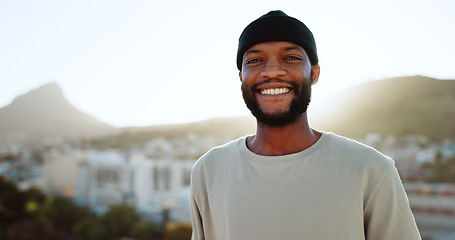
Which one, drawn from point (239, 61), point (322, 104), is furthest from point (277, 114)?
point (322, 104)

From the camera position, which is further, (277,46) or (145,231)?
(145,231)

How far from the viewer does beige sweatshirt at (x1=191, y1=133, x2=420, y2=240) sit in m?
1.27

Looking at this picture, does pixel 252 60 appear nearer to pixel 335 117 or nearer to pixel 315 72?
pixel 315 72

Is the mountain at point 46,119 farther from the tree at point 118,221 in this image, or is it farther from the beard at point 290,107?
the beard at point 290,107

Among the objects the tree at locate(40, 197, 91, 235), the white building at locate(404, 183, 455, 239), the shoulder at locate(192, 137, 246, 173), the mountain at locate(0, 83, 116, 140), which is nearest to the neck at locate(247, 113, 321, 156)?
the shoulder at locate(192, 137, 246, 173)

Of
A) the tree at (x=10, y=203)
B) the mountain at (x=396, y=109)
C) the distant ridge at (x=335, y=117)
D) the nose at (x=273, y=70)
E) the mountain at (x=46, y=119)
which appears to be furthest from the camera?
the mountain at (x=46, y=119)

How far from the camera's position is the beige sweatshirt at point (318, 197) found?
A: 1274mm

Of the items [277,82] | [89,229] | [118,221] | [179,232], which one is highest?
[277,82]

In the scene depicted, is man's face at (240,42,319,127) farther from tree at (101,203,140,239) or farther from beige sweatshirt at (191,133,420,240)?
tree at (101,203,140,239)

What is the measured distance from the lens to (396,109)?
56.5 meters

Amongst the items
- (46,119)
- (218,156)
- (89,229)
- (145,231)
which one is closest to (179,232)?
(145,231)

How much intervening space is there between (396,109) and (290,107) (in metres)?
61.2

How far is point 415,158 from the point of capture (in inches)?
1588

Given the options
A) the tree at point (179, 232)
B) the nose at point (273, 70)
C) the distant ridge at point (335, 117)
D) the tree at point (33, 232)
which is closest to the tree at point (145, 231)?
the tree at point (179, 232)
